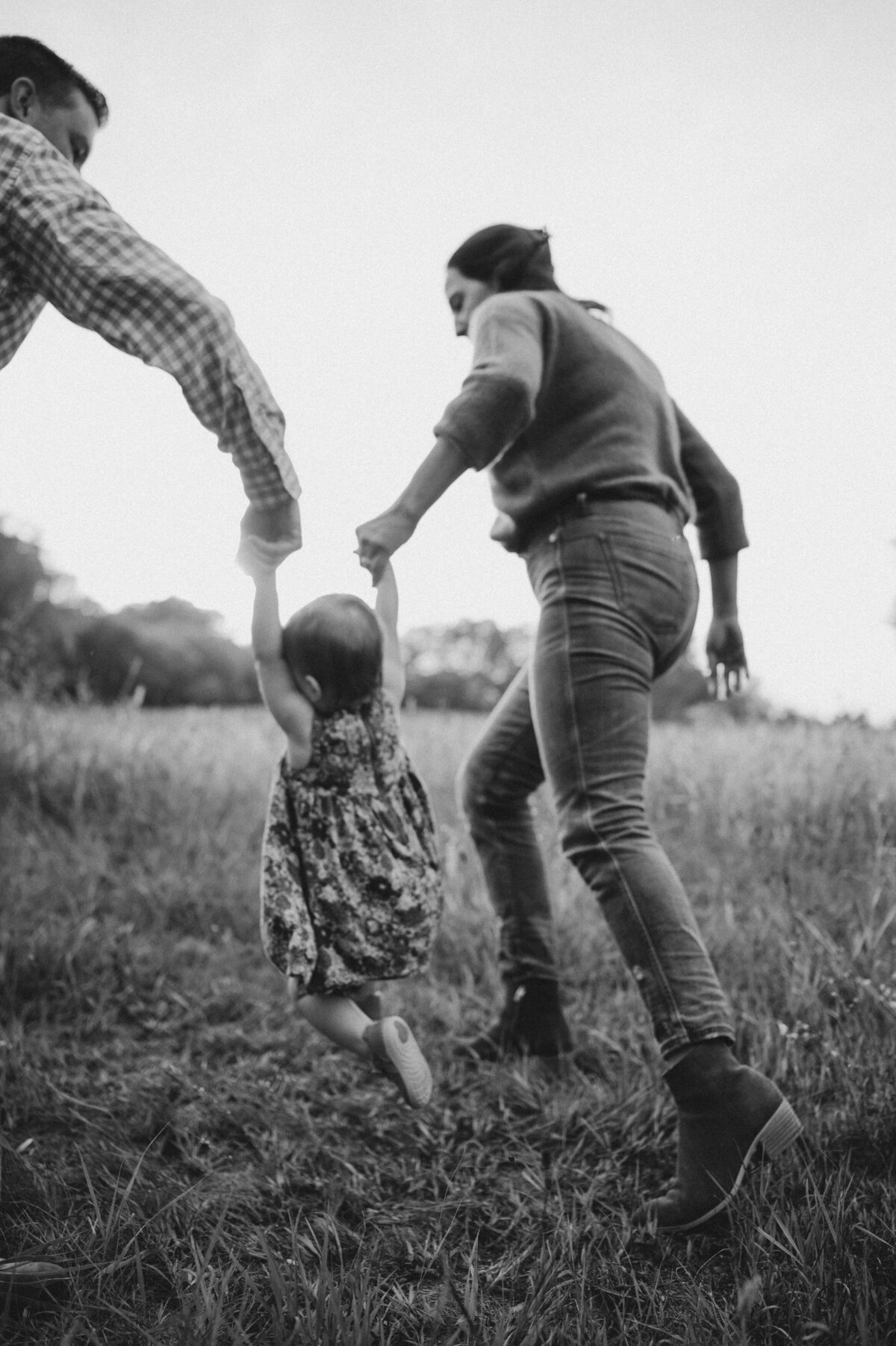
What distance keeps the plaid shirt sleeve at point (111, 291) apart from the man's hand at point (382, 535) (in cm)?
31

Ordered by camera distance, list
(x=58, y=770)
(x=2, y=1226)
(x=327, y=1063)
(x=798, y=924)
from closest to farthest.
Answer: (x=2, y=1226)
(x=327, y=1063)
(x=798, y=924)
(x=58, y=770)

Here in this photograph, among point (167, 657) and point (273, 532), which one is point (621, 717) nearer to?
point (273, 532)

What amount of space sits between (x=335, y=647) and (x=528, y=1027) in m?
1.25

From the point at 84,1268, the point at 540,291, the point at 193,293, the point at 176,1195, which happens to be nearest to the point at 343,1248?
the point at 176,1195

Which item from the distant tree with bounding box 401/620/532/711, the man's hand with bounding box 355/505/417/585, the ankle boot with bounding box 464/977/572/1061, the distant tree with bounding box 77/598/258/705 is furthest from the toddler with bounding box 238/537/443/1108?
the distant tree with bounding box 401/620/532/711

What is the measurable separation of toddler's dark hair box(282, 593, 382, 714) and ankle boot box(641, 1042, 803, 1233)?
1.02m

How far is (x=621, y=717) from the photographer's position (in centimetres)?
203

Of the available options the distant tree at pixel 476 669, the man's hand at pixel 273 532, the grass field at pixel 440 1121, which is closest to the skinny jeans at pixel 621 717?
the grass field at pixel 440 1121

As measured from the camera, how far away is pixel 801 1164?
1.82 meters

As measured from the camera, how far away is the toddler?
1962mm

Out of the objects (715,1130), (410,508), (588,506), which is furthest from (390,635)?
(715,1130)

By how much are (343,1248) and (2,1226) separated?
0.61 meters

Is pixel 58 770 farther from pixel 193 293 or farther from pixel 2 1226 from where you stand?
pixel 193 293

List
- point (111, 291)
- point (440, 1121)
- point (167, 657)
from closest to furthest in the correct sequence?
1. point (111, 291)
2. point (440, 1121)
3. point (167, 657)
